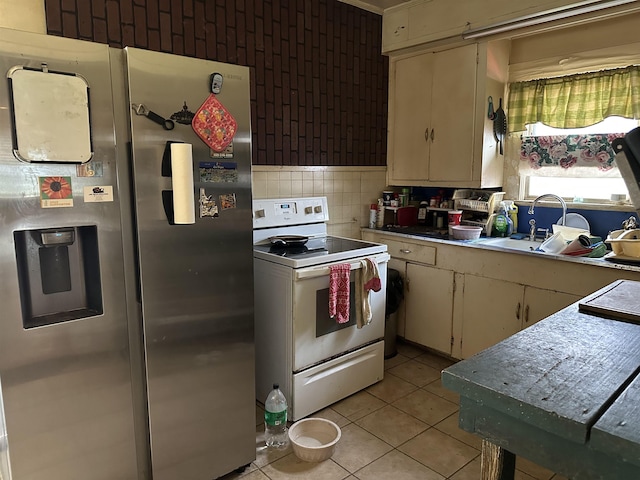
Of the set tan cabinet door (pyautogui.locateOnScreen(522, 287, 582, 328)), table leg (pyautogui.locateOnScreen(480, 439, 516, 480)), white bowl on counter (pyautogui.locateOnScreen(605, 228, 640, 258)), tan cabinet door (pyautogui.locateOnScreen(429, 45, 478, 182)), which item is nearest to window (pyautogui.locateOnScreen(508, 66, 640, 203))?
tan cabinet door (pyautogui.locateOnScreen(429, 45, 478, 182))

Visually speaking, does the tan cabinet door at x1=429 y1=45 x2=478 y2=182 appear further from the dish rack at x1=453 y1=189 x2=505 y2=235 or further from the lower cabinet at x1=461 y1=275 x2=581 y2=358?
the lower cabinet at x1=461 y1=275 x2=581 y2=358

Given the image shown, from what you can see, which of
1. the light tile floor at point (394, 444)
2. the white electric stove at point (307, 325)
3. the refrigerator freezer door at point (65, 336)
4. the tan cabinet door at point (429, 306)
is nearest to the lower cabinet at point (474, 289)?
the tan cabinet door at point (429, 306)

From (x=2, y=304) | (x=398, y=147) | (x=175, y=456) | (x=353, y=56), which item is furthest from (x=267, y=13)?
(x=175, y=456)

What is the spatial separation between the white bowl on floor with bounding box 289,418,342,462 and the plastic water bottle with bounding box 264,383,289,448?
7 cm

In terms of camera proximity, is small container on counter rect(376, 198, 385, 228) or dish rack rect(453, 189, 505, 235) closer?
dish rack rect(453, 189, 505, 235)

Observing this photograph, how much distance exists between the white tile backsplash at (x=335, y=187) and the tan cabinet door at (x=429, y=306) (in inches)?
23.9

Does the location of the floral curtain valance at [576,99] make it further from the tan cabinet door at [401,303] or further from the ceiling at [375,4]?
the tan cabinet door at [401,303]

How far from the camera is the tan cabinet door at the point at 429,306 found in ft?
10.4

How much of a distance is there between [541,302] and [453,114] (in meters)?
1.49

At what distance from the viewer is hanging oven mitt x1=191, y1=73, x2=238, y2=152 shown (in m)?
1.79

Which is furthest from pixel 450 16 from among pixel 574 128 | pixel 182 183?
pixel 182 183

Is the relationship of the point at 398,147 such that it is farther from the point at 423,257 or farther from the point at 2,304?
the point at 2,304

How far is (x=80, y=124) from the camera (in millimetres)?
1504

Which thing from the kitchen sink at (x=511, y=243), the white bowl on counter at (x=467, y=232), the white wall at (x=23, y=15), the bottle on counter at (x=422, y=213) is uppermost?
the white wall at (x=23, y=15)
